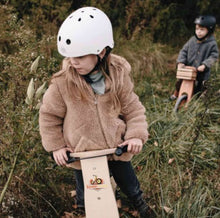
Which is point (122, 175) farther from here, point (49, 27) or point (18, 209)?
point (49, 27)

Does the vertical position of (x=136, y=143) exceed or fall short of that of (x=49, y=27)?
it falls short

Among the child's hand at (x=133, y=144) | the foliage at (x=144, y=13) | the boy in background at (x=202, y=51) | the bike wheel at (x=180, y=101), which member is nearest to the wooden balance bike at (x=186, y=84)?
the bike wheel at (x=180, y=101)

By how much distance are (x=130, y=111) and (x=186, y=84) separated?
2482mm

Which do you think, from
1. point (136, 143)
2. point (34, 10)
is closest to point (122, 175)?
point (136, 143)

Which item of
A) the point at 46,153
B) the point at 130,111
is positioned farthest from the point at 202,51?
the point at 46,153

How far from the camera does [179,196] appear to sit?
269 cm

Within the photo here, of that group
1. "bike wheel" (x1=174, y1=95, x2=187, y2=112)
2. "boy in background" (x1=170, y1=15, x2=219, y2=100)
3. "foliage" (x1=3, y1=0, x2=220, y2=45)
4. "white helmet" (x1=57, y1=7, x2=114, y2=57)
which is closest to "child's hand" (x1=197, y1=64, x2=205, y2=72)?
"boy in background" (x1=170, y1=15, x2=219, y2=100)

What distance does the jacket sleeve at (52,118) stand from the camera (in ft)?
6.57

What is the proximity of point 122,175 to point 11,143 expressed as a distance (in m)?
0.90

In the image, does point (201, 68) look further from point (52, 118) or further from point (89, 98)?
point (52, 118)

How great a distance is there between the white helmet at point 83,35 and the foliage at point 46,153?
287 mm

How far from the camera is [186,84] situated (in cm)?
444

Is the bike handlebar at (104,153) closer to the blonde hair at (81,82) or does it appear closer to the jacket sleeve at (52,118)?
the jacket sleeve at (52,118)

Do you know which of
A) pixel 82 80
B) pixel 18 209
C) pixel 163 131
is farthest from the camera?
pixel 163 131
